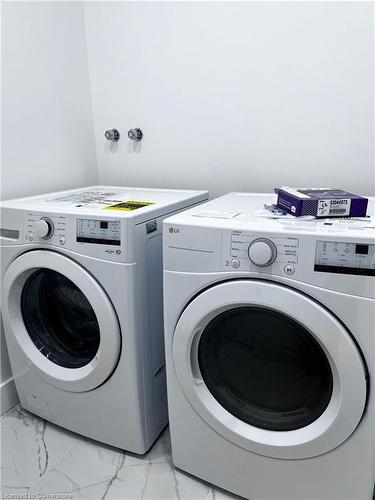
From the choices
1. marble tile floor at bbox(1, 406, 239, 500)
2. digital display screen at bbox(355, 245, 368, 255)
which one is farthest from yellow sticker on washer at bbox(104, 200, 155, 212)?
marble tile floor at bbox(1, 406, 239, 500)

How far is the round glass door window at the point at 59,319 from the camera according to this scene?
1291 millimetres

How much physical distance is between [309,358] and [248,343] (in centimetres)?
16

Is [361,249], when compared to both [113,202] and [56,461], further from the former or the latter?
[56,461]

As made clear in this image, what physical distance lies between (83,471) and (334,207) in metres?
1.16

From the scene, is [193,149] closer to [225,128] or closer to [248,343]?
[225,128]

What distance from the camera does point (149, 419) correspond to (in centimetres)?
128

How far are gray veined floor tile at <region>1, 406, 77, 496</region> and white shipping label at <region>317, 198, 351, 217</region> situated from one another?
1198 mm

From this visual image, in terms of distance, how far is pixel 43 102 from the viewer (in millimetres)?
1575

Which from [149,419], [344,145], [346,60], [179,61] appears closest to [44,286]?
[149,419]

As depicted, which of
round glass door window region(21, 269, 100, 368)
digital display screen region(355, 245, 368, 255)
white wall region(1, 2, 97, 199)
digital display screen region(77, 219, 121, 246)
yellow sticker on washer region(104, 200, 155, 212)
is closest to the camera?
digital display screen region(355, 245, 368, 255)

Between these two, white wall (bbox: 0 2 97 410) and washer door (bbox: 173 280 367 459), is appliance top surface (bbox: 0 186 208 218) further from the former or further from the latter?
washer door (bbox: 173 280 367 459)

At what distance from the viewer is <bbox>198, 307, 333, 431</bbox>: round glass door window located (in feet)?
3.14

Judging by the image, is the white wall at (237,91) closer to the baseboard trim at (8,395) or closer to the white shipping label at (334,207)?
the white shipping label at (334,207)

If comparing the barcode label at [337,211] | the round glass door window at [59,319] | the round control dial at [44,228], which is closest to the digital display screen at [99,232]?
the round control dial at [44,228]
